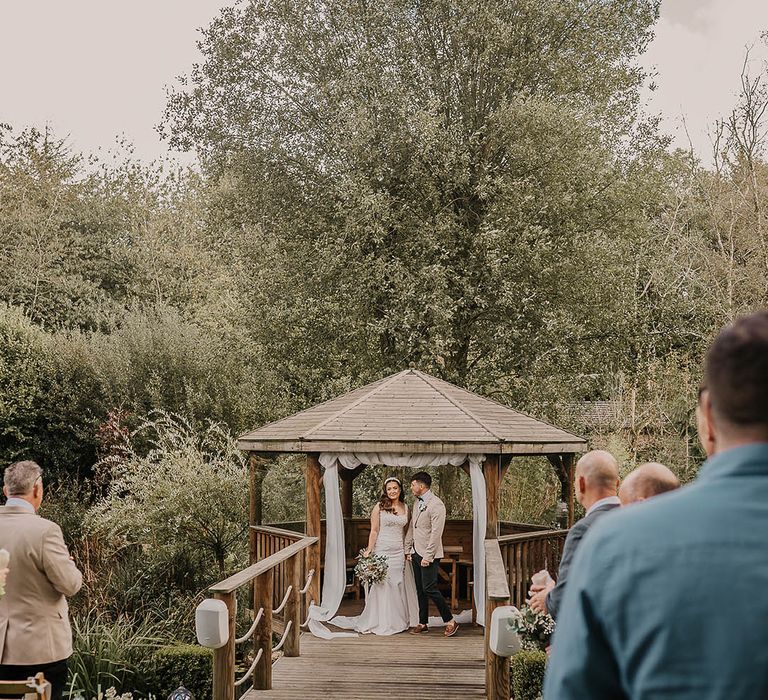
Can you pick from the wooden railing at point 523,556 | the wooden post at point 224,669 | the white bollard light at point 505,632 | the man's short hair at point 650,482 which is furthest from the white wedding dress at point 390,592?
the man's short hair at point 650,482

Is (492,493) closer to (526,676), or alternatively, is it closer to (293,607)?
(526,676)

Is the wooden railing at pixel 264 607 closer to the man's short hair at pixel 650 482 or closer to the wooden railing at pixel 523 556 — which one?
the wooden railing at pixel 523 556

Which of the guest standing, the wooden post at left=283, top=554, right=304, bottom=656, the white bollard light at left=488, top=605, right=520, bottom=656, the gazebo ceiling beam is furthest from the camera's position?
the gazebo ceiling beam

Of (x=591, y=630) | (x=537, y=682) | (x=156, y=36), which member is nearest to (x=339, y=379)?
(x=537, y=682)

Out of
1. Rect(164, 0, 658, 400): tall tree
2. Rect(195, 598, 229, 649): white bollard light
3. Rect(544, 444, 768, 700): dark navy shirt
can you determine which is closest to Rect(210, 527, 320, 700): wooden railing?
Rect(195, 598, 229, 649): white bollard light

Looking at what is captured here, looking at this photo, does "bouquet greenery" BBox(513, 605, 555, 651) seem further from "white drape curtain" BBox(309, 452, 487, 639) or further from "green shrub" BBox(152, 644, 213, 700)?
"green shrub" BBox(152, 644, 213, 700)

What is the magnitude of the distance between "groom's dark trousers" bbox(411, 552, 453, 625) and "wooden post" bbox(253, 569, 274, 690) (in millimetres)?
2915

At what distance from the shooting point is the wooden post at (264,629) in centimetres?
849

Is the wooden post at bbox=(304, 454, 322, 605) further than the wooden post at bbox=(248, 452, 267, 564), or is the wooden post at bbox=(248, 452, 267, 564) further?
the wooden post at bbox=(248, 452, 267, 564)

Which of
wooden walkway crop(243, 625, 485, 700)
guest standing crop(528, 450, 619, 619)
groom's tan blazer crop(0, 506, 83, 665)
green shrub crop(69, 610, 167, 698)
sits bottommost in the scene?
green shrub crop(69, 610, 167, 698)

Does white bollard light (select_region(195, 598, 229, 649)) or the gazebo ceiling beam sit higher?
the gazebo ceiling beam

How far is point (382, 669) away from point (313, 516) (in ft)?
8.20

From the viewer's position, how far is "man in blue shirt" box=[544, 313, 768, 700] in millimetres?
1373

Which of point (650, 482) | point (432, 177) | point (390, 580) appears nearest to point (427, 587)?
point (390, 580)
